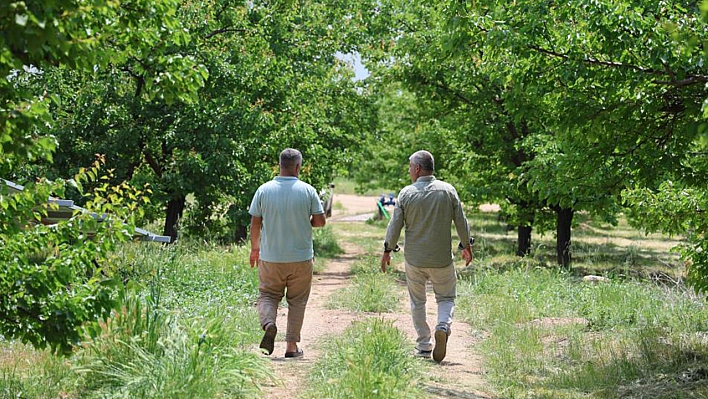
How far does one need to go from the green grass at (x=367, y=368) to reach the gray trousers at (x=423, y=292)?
Answer: 342 mm

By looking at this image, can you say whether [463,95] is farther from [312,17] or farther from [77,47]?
[77,47]

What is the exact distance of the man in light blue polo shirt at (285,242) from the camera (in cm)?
796

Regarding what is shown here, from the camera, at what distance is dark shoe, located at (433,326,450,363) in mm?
8086

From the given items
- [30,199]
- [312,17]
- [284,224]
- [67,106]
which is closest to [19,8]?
[30,199]

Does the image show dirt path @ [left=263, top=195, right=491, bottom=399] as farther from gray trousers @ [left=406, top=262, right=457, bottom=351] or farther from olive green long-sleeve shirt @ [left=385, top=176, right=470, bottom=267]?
olive green long-sleeve shirt @ [left=385, top=176, right=470, bottom=267]

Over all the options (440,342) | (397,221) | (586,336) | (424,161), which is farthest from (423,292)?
(586,336)

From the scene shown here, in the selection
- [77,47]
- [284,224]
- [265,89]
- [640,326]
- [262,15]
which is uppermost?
[262,15]

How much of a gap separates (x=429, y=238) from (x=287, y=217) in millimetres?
1343

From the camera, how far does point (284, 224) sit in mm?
7965

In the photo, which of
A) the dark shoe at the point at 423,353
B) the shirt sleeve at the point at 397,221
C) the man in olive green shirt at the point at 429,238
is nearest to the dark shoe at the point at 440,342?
the man in olive green shirt at the point at 429,238

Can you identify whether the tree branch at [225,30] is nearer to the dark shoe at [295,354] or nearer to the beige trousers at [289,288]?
the beige trousers at [289,288]

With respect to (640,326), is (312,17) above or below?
above

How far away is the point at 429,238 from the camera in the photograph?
824 cm

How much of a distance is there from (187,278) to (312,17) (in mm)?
11086
